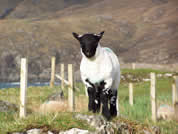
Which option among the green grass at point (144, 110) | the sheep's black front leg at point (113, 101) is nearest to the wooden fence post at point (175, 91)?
the green grass at point (144, 110)

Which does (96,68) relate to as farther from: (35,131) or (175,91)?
(175,91)

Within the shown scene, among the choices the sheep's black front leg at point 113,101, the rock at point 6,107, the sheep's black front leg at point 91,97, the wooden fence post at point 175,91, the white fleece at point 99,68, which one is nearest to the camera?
the white fleece at point 99,68

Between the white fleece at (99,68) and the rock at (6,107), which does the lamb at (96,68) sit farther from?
the rock at (6,107)

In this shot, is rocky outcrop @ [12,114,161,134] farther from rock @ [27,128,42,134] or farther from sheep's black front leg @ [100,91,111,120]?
sheep's black front leg @ [100,91,111,120]

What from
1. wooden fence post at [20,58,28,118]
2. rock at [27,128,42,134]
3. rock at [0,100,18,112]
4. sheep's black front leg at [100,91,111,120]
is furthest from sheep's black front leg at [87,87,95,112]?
rock at [0,100,18,112]

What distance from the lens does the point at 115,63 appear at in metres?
6.70

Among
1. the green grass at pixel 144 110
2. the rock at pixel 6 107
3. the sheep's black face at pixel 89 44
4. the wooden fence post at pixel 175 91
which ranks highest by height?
the sheep's black face at pixel 89 44

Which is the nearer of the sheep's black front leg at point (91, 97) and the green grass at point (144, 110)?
the sheep's black front leg at point (91, 97)

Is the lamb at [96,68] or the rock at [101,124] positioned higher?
the lamb at [96,68]

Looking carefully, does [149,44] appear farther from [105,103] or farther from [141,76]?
[105,103]

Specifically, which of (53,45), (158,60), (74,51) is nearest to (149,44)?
(158,60)

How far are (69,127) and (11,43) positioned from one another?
11696 centimetres

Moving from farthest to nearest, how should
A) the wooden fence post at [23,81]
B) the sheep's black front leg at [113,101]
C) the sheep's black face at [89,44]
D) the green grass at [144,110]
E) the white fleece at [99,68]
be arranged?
the green grass at [144,110] → the wooden fence post at [23,81] → the sheep's black front leg at [113,101] → the white fleece at [99,68] → the sheep's black face at [89,44]

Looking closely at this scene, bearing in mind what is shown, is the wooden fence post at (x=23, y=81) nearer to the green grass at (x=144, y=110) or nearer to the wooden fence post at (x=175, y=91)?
the green grass at (x=144, y=110)
